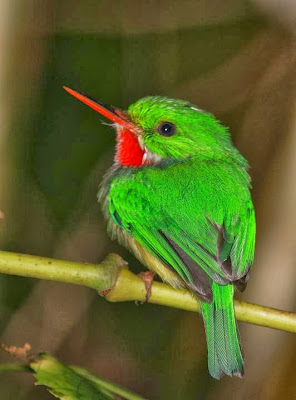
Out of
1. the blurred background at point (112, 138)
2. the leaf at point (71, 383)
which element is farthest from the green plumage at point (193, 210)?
the blurred background at point (112, 138)

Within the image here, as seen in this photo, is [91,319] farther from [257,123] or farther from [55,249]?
[257,123]

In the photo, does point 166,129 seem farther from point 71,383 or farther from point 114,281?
point 71,383

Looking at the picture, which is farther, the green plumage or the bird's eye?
the bird's eye

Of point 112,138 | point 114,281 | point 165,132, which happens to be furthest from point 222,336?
point 112,138

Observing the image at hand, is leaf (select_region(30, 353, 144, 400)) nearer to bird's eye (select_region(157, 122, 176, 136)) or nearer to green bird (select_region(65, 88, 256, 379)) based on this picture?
green bird (select_region(65, 88, 256, 379))

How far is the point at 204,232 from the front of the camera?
1.79 metres

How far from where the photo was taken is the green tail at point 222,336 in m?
1.64

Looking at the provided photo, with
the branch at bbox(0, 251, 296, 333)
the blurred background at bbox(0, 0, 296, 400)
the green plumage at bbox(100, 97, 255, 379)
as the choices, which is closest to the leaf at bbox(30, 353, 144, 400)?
the branch at bbox(0, 251, 296, 333)

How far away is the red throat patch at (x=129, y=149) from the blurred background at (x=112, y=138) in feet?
2.05

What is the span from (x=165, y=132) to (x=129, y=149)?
0.38 ft

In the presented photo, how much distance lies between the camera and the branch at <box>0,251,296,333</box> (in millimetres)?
1363

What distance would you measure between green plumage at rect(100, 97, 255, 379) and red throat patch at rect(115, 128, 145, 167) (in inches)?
1.0

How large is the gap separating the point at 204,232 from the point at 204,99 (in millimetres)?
1090

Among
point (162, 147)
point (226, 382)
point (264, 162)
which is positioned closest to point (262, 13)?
point (264, 162)
